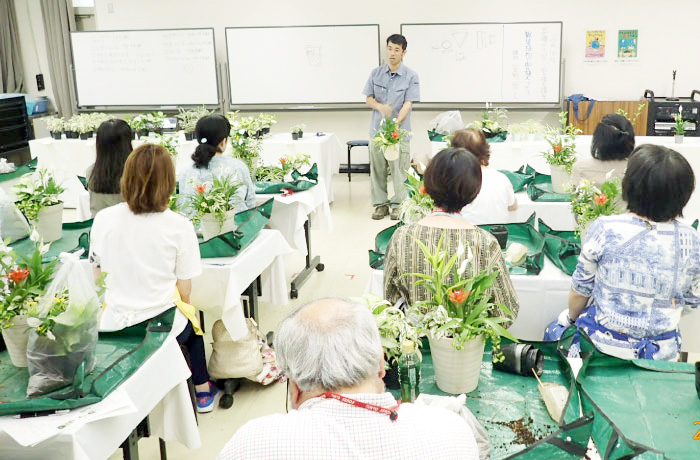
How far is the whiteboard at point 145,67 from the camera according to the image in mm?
8656

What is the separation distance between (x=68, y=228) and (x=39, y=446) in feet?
6.69

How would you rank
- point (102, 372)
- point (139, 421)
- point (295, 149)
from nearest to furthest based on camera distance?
point (102, 372) → point (139, 421) → point (295, 149)

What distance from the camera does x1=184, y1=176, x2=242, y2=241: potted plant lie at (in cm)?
315

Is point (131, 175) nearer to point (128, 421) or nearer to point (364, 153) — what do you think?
point (128, 421)

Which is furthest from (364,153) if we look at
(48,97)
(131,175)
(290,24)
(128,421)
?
(128,421)

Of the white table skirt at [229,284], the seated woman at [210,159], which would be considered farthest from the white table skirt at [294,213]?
the white table skirt at [229,284]

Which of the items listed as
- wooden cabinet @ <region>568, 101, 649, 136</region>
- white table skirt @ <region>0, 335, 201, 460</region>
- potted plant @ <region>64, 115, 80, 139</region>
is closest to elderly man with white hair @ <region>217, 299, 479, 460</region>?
white table skirt @ <region>0, 335, 201, 460</region>

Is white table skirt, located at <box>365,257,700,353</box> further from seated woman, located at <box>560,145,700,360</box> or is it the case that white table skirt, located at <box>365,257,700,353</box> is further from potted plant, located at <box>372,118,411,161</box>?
potted plant, located at <box>372,118,411,161</box>

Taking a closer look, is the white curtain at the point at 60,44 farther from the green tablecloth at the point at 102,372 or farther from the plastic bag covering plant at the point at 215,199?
the green tablecloth at the point at 102,372

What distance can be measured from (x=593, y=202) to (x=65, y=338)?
2189mm

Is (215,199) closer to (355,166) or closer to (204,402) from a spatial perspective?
(204,402)

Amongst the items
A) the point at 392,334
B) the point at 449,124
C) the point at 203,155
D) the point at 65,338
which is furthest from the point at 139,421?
the point at 449,124

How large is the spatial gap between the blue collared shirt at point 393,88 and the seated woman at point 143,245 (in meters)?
4.25

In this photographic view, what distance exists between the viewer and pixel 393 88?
6.61 metres
